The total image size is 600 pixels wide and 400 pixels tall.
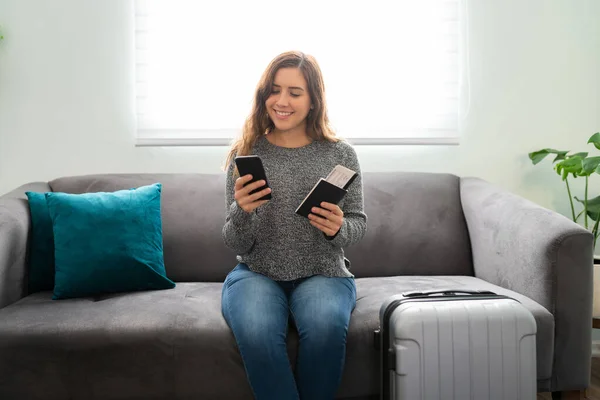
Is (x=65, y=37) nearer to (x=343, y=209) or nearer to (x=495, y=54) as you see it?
(x=343, y=209)

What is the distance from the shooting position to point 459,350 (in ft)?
5.00

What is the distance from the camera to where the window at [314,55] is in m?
2.57

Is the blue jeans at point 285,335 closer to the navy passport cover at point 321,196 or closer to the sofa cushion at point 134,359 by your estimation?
the sofa cushion at point 134,359

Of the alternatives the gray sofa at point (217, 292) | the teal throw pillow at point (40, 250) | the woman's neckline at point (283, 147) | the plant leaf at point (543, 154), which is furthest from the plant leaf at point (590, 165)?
the teal throw pillow at point (40, 250)

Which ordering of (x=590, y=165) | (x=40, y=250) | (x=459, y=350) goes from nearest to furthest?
(x=459, y=350) → (x=40, y=250) → (x=590, y=165)

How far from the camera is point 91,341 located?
1.63 meters

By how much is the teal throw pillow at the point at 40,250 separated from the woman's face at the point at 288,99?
863 mm

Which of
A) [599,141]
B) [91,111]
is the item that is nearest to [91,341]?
[91,111]

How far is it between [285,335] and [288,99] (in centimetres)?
71

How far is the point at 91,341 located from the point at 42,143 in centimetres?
125

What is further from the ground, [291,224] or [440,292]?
[291,224]

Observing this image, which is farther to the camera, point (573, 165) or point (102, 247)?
point (573, 165)

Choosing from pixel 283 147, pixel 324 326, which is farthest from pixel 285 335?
pixel 283 147

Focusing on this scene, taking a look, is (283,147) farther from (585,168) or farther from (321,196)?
(585,168)
